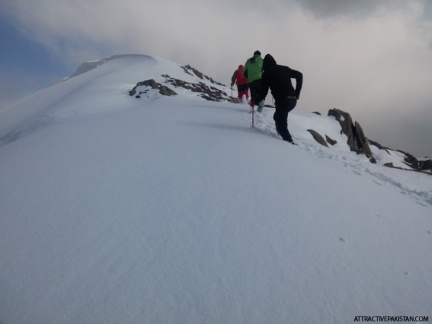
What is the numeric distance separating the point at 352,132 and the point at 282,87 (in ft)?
48.7

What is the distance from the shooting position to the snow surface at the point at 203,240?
7.05ft

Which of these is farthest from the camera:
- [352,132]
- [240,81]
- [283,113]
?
[352,132]

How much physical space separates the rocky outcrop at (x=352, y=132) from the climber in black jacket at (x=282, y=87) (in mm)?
12812

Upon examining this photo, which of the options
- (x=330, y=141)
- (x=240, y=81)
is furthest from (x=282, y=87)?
(x=330, y=141)

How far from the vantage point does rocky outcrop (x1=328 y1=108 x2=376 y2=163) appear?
19.0 meters

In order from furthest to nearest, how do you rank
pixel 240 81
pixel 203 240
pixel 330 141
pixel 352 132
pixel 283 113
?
1. pixel 352 132
2. pixel 330 141
3. pixel 240 81
4. pixel 283 113
5. pixel 203 240

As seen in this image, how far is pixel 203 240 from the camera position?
2834 millimetres

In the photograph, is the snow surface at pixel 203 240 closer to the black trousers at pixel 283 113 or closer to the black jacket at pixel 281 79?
the black trousers at pixel 283 113

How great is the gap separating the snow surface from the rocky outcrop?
14652 mm

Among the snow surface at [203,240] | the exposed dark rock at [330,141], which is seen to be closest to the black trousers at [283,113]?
the snow surface at [203,240]

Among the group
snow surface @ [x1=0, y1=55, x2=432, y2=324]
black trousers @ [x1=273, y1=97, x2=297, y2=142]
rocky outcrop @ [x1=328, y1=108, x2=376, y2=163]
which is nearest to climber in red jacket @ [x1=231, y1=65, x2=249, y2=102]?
black trousers @ [x1=273, y1=97, x2=297, y2=142]

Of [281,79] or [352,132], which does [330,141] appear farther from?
[281,79]

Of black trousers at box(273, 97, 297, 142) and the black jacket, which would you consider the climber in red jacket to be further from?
black trousers at box(273, 97, 297, 142)

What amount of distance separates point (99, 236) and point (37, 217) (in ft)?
3.31
